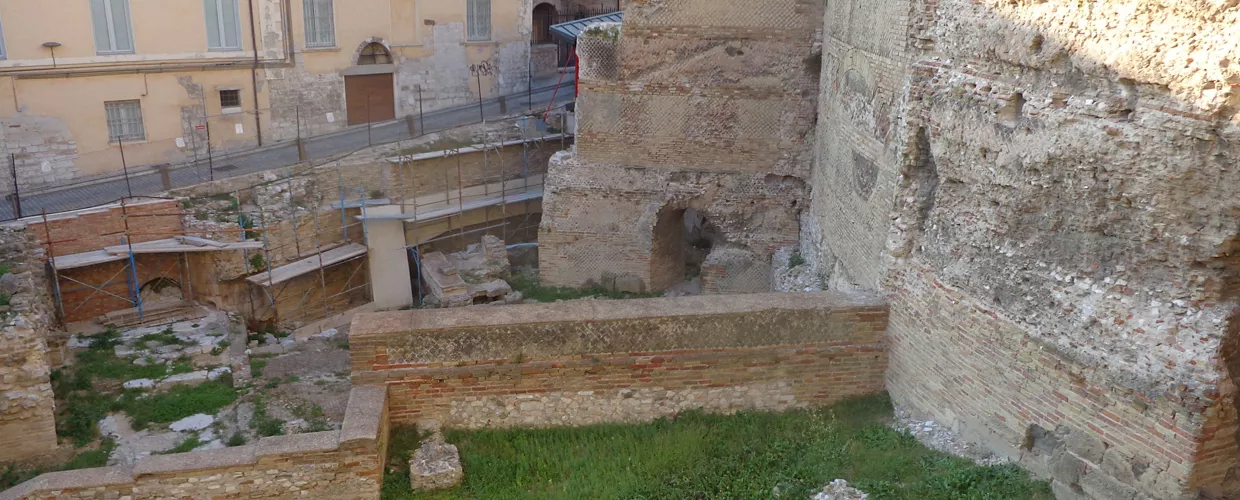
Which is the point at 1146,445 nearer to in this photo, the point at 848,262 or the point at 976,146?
the point at 976,146

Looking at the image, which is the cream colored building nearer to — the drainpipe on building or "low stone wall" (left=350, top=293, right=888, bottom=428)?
the drainpipe on building

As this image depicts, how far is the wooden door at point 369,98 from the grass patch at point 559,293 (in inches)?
224

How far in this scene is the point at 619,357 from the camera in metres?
6.73

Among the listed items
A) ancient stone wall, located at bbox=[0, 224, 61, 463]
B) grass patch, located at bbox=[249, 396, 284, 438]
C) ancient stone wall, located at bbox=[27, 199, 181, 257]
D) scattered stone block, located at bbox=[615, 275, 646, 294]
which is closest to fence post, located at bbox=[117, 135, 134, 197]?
ancient stone wall, located at bbox=[27, 199, 181, 257]

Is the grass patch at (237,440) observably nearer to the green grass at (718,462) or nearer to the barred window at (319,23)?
the green grass at (718,462)

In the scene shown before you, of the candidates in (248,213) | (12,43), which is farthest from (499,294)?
(12,43)

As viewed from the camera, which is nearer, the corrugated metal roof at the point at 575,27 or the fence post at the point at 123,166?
the fence post at the point at 123,166

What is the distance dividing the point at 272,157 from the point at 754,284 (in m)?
8.37

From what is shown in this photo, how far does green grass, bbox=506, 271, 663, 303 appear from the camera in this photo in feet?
40.3

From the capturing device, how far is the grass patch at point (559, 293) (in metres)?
12.3

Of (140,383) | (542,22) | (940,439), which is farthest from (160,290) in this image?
(542,22)

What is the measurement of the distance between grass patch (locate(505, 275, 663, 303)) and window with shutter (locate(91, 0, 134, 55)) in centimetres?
727

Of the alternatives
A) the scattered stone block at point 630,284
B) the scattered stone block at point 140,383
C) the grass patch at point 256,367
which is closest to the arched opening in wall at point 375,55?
the scattered stone block at point 630,284

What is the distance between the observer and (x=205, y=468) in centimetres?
606
